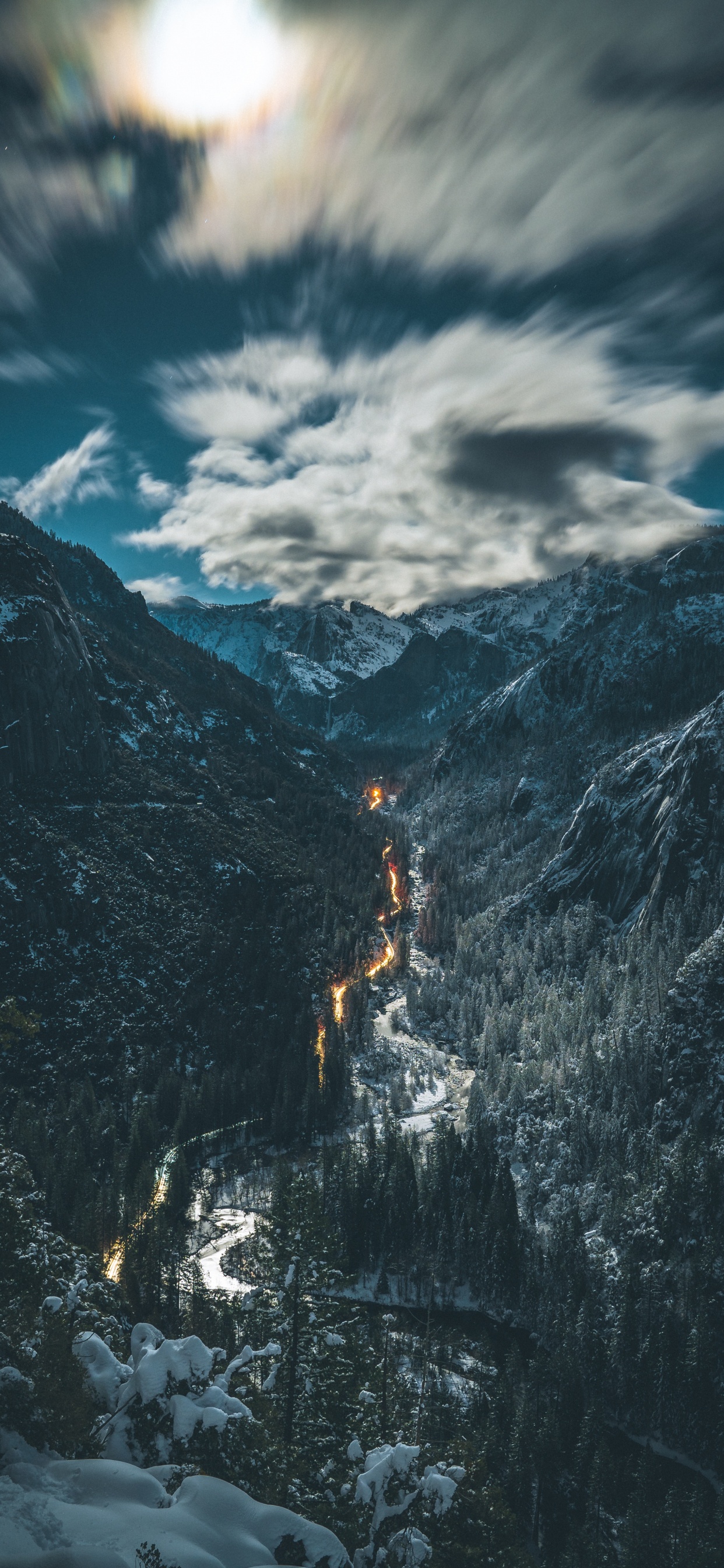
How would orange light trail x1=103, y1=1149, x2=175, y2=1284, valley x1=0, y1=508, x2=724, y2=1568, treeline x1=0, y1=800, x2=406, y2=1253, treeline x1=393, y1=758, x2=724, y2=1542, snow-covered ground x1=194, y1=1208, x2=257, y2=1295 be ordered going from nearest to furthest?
valley x1=0, y1=508, x2=724, y2=1568 → treeline x1=393, y1=758, x2=724, y2=1542 → orange light trail x1=103, y1=1149, x2=175, y2=1284 → snow-covered ground x1=194, y1=1208, x2=257, y2=1295 → treeline x1=0, y1=800, x2=406, y2=1253

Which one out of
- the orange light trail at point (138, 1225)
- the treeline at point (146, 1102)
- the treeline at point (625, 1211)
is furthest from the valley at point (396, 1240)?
the orange light trail at point (138, 1225)

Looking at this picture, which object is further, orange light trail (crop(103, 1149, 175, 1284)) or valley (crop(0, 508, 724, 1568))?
orange light trail (crop(103, 1149, 175, 1284))

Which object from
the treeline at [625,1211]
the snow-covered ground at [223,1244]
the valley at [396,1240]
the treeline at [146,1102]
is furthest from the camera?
the treeline at [146,1102]

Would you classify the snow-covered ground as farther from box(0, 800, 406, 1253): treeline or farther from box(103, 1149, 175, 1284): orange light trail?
box(0, 800, 406, 1253): treeline

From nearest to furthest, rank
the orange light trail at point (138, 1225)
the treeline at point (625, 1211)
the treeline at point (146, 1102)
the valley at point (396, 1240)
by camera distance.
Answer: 1. the valley at point (396, 1240)
2. the treeline at point (625, 1211)
3. the orange light trail at point (138, 1225)
4. the treeline at point (146, 1102)

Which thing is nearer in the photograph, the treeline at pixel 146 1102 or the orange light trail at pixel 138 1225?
the orange light trail at pixel 138 1225

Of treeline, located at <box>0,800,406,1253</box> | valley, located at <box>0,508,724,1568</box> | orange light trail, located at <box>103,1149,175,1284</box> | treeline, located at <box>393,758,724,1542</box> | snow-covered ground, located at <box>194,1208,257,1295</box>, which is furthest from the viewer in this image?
treeline, located at <box>0,800,406,1253</box>

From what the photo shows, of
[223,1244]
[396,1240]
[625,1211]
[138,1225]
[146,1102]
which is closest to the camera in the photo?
[138,1225]

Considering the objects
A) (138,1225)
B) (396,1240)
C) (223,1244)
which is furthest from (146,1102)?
(396,1240)

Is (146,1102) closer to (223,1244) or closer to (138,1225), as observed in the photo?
(223,1244)

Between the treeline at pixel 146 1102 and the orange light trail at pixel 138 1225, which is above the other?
the treeline at pixel 146 1102

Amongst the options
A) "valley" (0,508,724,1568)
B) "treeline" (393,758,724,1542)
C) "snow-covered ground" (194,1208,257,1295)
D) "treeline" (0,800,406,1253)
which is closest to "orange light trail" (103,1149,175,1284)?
"valley" (0,508,724,1568)

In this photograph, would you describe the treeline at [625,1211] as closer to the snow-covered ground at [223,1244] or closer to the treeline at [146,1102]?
the treeline at [146,1102]
